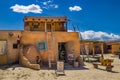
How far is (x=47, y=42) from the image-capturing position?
2227 cm

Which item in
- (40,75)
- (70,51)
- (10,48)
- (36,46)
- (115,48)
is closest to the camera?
(40,75)

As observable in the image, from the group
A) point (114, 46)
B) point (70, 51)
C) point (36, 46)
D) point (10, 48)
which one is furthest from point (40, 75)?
point (114, 46)

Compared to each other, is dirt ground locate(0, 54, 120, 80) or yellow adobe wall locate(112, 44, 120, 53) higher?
yellow adobe wall locate(112, 44, 120, 53)

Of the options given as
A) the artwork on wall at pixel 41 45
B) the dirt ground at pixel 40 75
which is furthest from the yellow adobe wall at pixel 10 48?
the artwork on wall at pixel 41 45

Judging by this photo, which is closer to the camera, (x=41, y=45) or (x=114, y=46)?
(x=41, y=45)

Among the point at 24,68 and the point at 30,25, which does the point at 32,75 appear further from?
the point at 30,25

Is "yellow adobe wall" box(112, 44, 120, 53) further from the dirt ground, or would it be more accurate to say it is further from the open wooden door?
the dirt ground

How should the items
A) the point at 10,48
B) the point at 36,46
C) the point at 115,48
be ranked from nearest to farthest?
the point at 10,48 → the point at 36,46 → the point at 115,48

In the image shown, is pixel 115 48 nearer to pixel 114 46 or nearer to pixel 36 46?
pixel 114 46

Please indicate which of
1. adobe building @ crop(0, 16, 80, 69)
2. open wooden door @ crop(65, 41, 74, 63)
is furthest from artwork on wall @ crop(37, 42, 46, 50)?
open wooden door @ crop(65, 41, 74, 63)

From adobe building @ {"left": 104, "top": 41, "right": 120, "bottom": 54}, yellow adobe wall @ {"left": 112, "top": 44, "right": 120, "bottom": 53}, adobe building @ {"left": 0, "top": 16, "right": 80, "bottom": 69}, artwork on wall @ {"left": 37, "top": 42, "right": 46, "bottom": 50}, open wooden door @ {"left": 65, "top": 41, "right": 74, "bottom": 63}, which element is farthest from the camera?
yellow adobe wall @ {"left": 112, "top": 44, "right": 120, "bottom": 53}

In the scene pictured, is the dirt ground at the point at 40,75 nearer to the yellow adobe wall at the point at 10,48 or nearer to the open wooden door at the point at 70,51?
the yellow adobe wall at the point at 10,48

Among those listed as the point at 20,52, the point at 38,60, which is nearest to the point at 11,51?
the point at 20,52

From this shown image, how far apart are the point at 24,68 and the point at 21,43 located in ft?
11.2
